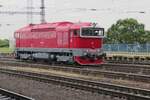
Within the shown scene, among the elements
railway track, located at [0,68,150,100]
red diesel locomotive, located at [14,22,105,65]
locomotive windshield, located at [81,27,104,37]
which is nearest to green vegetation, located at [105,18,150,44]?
red diesel locomotive, located at [14,22,105,65]

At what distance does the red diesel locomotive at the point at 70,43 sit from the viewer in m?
31.3

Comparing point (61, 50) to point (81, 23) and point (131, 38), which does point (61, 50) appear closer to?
point (81, 23)

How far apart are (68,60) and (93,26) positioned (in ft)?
10.3

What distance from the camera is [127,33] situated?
93.7 m

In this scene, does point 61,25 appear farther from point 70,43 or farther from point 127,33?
point 127,33

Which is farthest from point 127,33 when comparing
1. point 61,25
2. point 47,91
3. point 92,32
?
point 47,91

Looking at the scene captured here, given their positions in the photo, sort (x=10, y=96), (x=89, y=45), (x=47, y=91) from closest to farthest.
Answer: (x=10, y=96) → (x=47, y=91) → (x=89, y=45)

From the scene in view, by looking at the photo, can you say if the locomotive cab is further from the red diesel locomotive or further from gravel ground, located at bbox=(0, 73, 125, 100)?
gravel ground, located at bbox=(0, 73, 125, 100)

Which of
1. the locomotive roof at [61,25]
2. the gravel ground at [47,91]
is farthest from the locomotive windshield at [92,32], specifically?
the gravel ground at [47,91]

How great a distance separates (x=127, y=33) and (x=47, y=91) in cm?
7644

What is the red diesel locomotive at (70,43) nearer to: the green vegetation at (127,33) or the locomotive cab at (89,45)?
the locomotive cab at (89,45)

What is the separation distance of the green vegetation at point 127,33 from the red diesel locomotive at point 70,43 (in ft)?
174

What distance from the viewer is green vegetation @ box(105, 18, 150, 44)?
3573 inches

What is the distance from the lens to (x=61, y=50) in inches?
1293
